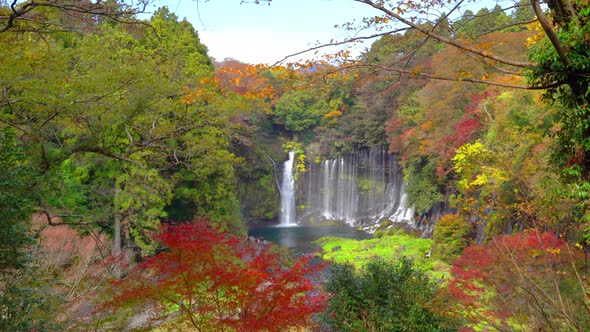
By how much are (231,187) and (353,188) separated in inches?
545

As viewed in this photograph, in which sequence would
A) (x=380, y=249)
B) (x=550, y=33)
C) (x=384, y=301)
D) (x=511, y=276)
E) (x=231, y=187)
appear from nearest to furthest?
(x=550, y=33)
(x=384, y=301)
(x=511, y=276)
(x=231, y=187)
(x=380, y=249)

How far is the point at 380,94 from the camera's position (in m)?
25.3

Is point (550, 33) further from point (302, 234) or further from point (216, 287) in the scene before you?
point (302, 234)

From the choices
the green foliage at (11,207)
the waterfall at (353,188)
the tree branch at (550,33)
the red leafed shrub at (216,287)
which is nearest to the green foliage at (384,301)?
the red leafed shrub at (216,287)

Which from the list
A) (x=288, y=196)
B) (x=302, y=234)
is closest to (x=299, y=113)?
(x=288, y=196)

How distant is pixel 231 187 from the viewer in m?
16.0

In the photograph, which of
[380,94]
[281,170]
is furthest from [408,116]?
[281,170]

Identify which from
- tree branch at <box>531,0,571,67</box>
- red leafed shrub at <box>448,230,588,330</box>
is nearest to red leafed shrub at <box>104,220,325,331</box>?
red leafed shrub at <box>448,230,588,330</box>

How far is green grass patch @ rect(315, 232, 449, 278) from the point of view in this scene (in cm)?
1616

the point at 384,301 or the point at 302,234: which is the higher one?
the point at 384,301

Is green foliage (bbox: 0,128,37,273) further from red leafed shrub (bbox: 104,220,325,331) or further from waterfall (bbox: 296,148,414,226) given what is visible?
waterfall (bbox: 296,148,414,226)

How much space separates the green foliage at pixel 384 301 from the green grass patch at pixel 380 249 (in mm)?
8812

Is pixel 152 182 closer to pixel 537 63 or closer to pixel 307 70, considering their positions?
pixel 307 70

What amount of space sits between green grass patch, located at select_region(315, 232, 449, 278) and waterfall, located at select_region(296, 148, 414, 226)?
5.12 metres
